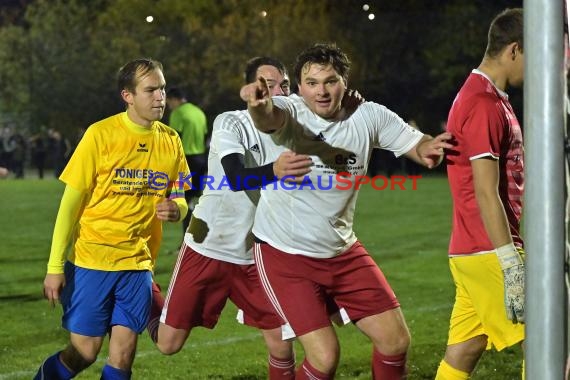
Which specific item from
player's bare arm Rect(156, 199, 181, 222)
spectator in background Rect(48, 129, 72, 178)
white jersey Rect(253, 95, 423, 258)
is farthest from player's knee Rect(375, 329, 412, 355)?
spectator in background Rect(48, 129, 72, 178)

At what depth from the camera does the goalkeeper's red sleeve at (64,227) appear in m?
5.32

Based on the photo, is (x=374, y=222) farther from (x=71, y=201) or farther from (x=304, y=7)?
(x=304, y=7)

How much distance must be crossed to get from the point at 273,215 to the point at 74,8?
4001 cm


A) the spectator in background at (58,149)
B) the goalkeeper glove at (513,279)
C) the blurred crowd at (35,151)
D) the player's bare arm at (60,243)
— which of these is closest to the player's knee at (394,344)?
the goalkeeper glove at (513,279)

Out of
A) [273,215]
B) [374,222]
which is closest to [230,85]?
[374,222]

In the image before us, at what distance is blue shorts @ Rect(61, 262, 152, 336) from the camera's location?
5.49m

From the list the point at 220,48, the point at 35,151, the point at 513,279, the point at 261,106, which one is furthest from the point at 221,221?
the point at 220,48

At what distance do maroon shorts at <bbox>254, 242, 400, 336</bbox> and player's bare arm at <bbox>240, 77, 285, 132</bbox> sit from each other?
674mm

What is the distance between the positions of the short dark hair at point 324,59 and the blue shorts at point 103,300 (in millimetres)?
1480

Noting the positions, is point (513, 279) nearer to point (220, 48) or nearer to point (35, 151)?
point (35, 151)

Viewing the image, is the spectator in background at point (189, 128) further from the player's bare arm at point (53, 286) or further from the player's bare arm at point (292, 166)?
the player's bare arm at point (292, 166)

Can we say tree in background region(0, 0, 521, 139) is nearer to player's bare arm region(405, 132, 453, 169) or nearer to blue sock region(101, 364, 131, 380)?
blue sock region(101, 364, 131, 380)

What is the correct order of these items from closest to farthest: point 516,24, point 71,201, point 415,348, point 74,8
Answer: point 516,24
point 71,201
point 415,348
point 74,8

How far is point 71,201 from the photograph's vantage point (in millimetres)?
5391
